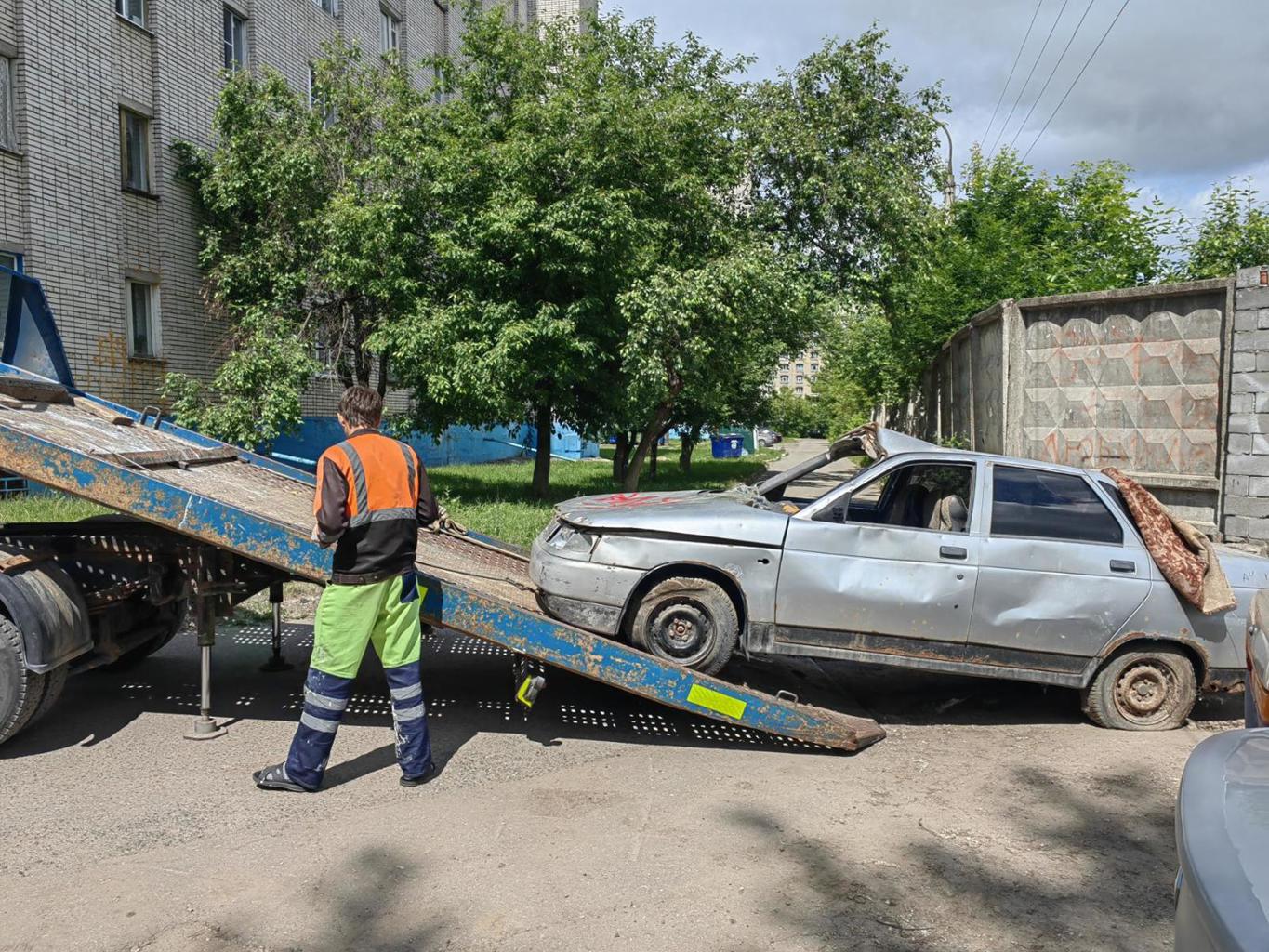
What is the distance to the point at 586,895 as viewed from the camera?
3652 mm

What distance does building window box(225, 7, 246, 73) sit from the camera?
62.9ft

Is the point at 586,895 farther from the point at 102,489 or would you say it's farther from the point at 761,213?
the point at 761,213

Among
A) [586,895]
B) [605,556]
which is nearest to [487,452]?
[605,556]

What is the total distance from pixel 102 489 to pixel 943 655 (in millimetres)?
4461

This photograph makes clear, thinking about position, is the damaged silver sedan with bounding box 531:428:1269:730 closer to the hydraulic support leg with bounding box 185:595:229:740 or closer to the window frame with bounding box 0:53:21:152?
the hydraulic support leg with bounding box 185:595:229:740

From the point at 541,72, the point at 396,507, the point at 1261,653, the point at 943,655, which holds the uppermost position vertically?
the point at 541,72

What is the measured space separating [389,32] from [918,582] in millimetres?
25751

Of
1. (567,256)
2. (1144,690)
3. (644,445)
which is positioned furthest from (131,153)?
(1144,690)

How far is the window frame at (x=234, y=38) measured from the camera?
62.7 feet

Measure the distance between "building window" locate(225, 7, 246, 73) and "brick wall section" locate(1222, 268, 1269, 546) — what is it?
17.6 m

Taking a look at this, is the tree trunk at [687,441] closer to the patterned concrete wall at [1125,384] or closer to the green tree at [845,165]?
the green tree at [845,165]

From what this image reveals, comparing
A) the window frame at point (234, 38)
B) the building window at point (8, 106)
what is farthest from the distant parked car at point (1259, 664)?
the window frame at point (234, 38)

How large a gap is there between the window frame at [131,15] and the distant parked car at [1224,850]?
1866cm

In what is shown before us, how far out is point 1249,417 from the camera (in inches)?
333
